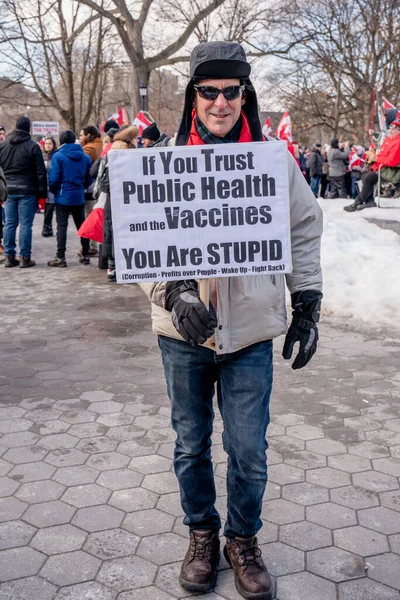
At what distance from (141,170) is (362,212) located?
407 inches

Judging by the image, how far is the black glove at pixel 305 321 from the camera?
2.67 metres

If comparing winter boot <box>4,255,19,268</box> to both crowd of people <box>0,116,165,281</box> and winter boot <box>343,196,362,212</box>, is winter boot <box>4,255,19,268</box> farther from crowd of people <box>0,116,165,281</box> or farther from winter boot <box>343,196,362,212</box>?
winter boot <box>343,196,362,212</box>

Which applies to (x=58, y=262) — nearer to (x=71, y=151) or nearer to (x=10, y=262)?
(x=10, y=262)

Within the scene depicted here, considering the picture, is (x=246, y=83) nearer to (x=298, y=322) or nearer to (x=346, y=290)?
(x=298, y=322)

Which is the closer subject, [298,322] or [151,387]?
[298,322]

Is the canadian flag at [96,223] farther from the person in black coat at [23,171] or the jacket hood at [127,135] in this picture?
the person in black coat at [23,171]

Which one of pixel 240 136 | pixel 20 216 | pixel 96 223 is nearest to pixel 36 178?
pixel 20 216

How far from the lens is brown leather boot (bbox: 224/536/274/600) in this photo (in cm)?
269

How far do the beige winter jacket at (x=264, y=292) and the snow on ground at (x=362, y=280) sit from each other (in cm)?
393

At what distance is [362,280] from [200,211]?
528 cm

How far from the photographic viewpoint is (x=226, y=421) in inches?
106

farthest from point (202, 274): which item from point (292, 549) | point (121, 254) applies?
point (292, 549)

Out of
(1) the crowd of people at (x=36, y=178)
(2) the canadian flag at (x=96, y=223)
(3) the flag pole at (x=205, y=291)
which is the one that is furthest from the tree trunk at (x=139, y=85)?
(3) the flag pole at (x=205, y=291)

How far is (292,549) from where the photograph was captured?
3.05 meters
